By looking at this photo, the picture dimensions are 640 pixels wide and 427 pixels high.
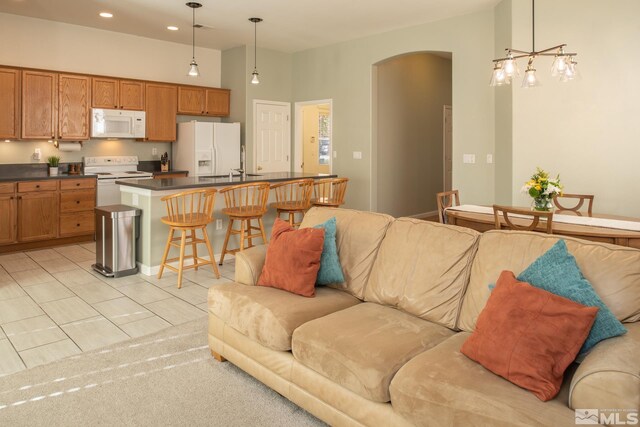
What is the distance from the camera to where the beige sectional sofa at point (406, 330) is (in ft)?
5.16

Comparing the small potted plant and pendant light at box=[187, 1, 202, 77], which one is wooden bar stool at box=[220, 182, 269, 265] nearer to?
pendant light at box=[187, 1, 202, 77]

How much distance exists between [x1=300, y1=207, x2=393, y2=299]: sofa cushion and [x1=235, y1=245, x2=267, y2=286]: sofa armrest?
473 mm

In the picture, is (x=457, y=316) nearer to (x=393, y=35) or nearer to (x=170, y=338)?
(x=170, y=338)

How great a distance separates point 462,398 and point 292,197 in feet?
14.6

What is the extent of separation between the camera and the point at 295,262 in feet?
8.73

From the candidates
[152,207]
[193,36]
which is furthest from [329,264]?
[193,36]

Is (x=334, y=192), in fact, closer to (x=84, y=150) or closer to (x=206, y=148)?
(x=206, y=148)

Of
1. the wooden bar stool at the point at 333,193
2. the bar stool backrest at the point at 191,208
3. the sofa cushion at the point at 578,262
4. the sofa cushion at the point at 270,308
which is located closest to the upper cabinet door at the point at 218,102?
the wooden bar stool at the point at 333,193

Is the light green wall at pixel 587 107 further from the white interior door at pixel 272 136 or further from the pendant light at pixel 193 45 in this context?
the white interior door at pixel 272 136

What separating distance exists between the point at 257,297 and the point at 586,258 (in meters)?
1.57

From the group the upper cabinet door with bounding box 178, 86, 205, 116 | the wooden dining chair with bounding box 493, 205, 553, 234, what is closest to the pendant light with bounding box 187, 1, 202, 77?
the upper cabinet door with bounding box 178, 86, 205, 116

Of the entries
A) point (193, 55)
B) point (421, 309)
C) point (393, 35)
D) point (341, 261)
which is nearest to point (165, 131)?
point (193, 55)

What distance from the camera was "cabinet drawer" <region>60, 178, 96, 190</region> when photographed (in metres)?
6.08

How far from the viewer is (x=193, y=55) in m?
7.60
